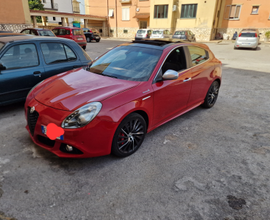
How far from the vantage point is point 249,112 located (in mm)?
4875

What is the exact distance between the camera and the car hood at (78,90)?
2682 mm

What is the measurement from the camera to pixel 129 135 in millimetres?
2988

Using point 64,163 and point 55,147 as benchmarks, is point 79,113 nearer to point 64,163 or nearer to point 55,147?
point 55,147

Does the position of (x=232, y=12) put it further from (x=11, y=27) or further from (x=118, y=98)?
(x=118, y=98)

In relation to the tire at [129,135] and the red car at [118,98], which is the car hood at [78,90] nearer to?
the red car at [118,98]

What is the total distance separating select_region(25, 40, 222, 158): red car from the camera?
8.48 feet

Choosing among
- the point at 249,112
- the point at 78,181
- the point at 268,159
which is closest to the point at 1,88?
the point at 78,181

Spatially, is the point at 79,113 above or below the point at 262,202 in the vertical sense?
above

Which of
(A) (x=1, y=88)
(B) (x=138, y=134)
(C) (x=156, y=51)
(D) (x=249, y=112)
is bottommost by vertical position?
(D) (x=249, y=112)

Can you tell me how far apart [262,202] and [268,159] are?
102 cm

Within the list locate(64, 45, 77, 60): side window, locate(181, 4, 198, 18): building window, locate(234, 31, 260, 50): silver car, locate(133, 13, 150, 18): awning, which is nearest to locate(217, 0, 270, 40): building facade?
locate(181, 4, 198, 18): building window

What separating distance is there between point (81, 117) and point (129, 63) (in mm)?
1467

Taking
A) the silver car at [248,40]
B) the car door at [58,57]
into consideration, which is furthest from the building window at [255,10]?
the car door at [58,57]

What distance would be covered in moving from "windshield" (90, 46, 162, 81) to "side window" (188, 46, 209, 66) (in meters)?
0.89
